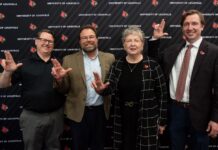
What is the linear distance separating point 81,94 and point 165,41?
1.30 metres

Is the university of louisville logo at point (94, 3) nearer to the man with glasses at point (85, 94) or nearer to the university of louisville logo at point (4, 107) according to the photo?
the man with glasses at point (85, 94)

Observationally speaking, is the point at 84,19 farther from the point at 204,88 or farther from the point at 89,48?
the point at 204,88

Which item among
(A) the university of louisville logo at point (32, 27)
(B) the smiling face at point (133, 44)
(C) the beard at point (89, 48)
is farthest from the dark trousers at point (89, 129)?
(A) the university of louisville logo at point (32, 27)

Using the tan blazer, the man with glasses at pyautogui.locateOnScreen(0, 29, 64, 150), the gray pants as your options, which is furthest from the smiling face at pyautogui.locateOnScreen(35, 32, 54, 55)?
the gray pants

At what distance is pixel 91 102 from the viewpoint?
275cm

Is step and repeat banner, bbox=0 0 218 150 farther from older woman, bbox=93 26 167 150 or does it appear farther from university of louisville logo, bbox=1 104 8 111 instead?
older woman, bbox=93 26 167 150

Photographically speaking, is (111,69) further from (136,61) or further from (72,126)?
(72,126)

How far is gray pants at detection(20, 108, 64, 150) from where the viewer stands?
8.96 ft

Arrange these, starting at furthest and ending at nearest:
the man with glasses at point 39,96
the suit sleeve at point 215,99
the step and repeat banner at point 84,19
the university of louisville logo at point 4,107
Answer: the university of louisville logo at point 4,107
the step and repeat banner at point 84,19
the man with glasses at point 39,96
the suit sleeve at point 215,99

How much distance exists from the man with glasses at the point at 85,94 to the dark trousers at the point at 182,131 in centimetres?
70

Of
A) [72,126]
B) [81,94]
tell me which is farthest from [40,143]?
[81,94]

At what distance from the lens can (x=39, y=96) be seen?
268 cm

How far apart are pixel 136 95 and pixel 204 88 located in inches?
25.1

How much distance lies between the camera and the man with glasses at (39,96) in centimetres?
269
